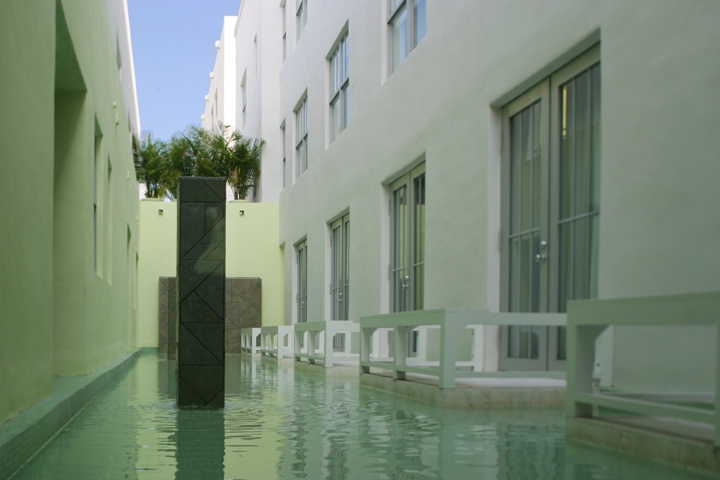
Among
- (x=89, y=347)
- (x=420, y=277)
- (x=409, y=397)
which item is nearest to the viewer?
(x=409, y=397)

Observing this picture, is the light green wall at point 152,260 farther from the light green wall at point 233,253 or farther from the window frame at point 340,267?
the window frame at point 340,267

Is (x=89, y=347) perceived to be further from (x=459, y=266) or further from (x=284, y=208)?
(x=284, y=208)

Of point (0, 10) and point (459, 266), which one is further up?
point (0, 10)

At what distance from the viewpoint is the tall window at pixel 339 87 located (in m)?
15.1

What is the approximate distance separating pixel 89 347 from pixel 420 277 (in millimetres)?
4720

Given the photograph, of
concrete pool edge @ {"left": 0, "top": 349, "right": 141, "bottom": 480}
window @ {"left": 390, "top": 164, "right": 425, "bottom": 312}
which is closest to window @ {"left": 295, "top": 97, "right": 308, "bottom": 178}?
window @ {"left": 390, "top": 164, "right": 425, "bottom": 312}

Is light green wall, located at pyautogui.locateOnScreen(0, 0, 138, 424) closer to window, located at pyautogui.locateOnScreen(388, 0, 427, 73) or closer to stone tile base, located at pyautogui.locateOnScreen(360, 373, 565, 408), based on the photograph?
stone tile base, located at pyautogui.locateOnScreen(360, 373, 565, 408)

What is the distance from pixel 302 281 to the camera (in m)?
20.2

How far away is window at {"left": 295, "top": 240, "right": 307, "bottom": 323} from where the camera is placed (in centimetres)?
1988

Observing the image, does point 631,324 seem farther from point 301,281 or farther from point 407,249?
point 301,281

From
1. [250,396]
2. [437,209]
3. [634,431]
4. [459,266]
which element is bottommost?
[250,396]

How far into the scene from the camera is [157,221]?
75.7 feet

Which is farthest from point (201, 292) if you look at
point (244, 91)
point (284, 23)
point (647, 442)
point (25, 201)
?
point (244, 91)

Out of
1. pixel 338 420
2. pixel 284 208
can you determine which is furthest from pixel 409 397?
pixel 284 208
